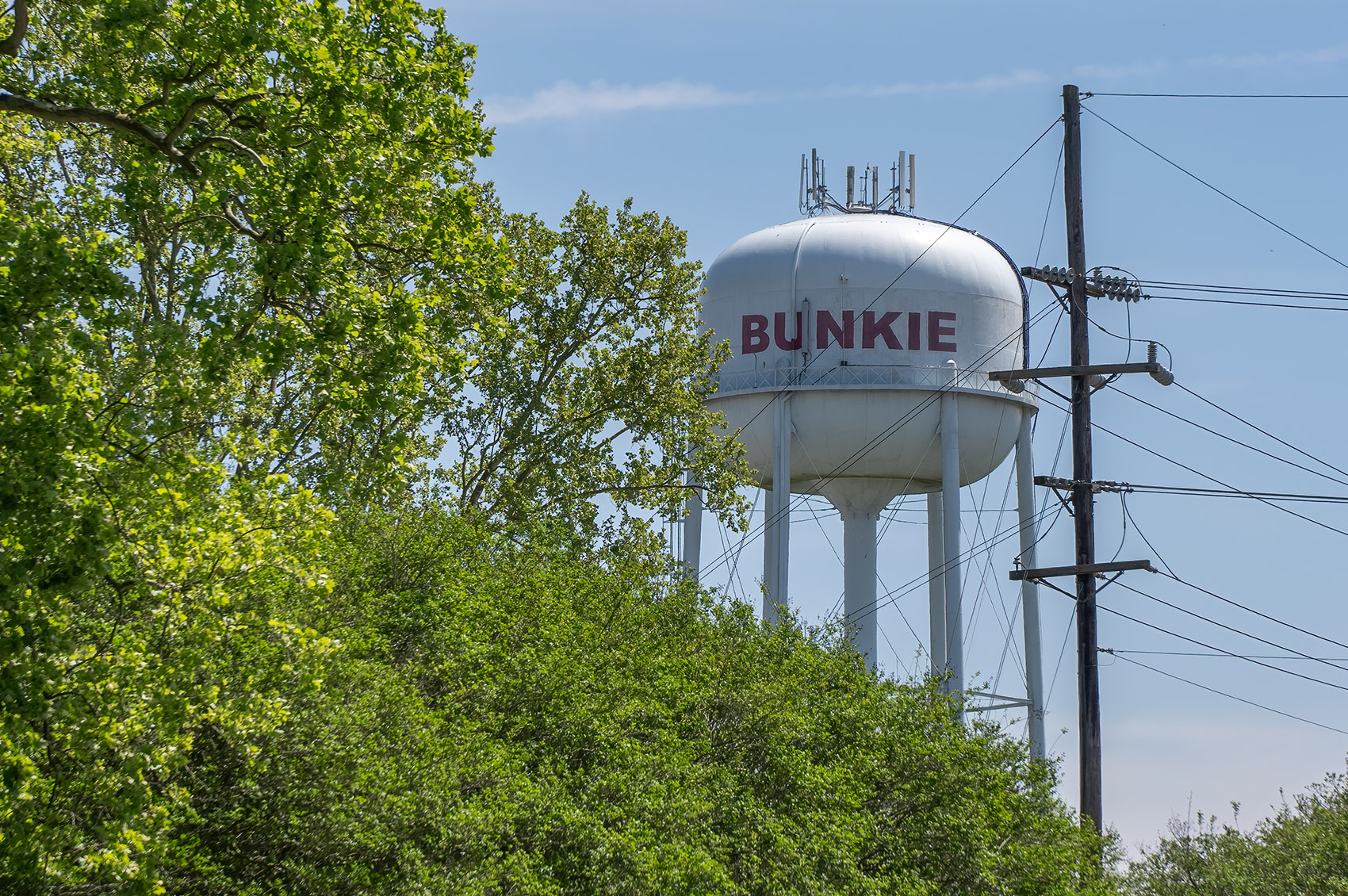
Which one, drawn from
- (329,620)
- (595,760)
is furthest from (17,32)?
(595,760)

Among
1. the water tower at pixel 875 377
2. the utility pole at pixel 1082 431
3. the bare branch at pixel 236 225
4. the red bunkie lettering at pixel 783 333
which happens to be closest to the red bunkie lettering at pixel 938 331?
the water tower at pixel 875 377

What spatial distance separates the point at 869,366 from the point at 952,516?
3.30 metres

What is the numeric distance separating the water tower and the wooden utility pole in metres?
8.13

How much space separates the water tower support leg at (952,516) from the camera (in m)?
29.6

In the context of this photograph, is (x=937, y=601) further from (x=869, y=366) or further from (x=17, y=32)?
(x=17, y=32)

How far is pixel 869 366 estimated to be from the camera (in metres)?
29.9

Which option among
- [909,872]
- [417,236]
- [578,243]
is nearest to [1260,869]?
[909,872]

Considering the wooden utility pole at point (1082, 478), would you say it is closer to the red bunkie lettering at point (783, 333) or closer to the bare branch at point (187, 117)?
the red bunkie lettering at point (783, 333)

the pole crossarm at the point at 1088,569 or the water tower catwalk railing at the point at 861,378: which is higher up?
the water tower catwalk railing at the point at 861,378

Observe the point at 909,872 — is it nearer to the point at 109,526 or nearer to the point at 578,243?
the point at 109,526

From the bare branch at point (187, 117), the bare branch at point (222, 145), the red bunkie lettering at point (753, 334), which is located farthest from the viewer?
the red bunkie lettering at point (753, 334)

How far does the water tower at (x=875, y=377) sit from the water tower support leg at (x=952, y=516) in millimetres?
34

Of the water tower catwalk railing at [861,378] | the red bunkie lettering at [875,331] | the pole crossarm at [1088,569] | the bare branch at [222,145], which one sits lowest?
the pole crossarm at [1088,569]

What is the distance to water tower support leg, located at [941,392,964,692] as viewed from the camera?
2961 centimetres
